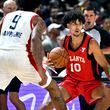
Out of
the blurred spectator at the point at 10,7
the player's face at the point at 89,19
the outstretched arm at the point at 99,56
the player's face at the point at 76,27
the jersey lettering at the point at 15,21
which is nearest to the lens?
the jersey lettering at the point at 15,21

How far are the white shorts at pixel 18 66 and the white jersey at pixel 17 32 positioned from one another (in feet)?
0.28

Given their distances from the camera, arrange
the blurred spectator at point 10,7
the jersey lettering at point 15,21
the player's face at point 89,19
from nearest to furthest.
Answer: the jersey lettering at point 15,21
the player's face at point 89,19
the blurred spectator at point 10,7

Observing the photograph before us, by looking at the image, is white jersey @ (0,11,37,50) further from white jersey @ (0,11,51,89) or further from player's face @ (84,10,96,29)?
player's face @ (84,10,96,29)

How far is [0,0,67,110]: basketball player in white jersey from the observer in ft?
19.2

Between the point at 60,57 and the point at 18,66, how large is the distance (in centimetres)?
78

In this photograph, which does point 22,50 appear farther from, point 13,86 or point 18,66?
point 13,86

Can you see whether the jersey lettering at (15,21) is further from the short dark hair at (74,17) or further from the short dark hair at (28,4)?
the short dark hair at (74,17)

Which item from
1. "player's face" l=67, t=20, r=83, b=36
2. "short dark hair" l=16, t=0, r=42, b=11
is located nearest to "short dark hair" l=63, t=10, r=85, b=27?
"player's face" l=67, t=20, r=83, b=36

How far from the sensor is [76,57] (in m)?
6.34

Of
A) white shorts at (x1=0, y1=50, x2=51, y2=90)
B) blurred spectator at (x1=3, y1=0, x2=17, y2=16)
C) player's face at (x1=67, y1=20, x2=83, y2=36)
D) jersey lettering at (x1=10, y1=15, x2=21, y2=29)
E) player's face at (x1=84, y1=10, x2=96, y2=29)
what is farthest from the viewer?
blurred spectator at (x1=3, y1=0, x2=17, y2=16)

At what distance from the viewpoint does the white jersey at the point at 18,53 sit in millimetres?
5859

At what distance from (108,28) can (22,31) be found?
4438 millimetres

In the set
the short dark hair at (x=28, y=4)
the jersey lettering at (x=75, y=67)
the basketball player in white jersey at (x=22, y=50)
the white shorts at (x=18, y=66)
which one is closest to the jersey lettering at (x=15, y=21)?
the basketball player in white jersey at (x=22, y=50)

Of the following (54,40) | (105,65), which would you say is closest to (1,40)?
(105,65)
